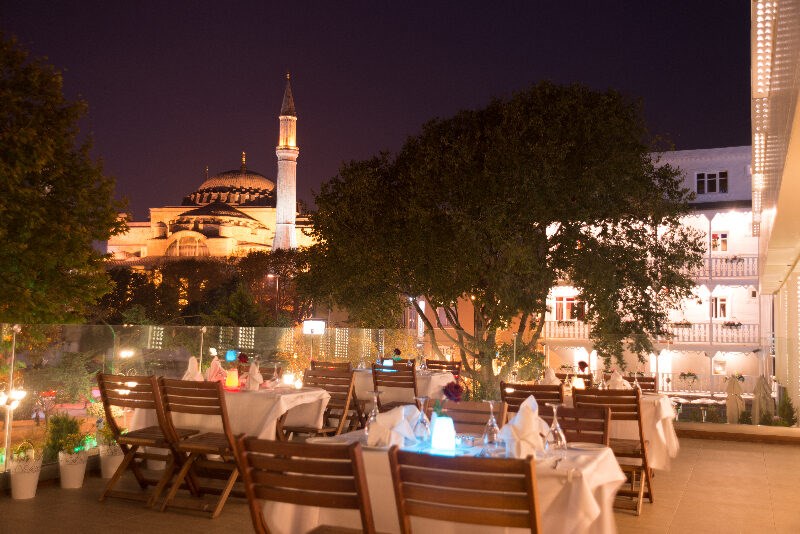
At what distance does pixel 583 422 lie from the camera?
19.2 ft

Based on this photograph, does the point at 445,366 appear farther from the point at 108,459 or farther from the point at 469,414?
the point at 108,459

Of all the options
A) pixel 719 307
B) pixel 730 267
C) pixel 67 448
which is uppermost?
pixel 730 267

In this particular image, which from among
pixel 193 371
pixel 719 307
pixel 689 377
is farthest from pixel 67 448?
pixel 719 307

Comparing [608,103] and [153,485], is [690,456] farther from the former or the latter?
Result: [608,103]

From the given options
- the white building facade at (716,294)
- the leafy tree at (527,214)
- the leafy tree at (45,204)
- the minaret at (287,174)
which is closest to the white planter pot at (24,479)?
the leafy tree at (45,204)

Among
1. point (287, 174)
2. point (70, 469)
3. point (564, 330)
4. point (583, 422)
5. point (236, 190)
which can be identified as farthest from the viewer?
point (236, 190)

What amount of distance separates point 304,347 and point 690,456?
681cm

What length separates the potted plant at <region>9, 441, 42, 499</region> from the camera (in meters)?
6.96

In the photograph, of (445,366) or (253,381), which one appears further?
(445,366)

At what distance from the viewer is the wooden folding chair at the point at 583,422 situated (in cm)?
571

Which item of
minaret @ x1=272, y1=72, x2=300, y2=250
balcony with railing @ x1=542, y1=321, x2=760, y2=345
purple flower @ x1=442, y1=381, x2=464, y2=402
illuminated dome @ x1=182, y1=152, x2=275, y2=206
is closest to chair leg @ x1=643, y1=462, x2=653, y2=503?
purple flower @ x1=442, y1=381, x2=464, y2=402

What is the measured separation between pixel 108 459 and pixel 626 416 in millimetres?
4775

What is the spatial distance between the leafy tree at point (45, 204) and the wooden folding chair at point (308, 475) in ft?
44.9

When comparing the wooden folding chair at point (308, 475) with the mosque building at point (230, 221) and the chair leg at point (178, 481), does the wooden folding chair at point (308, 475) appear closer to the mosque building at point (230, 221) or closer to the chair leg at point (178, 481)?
the chair leg at point (178, 481)
